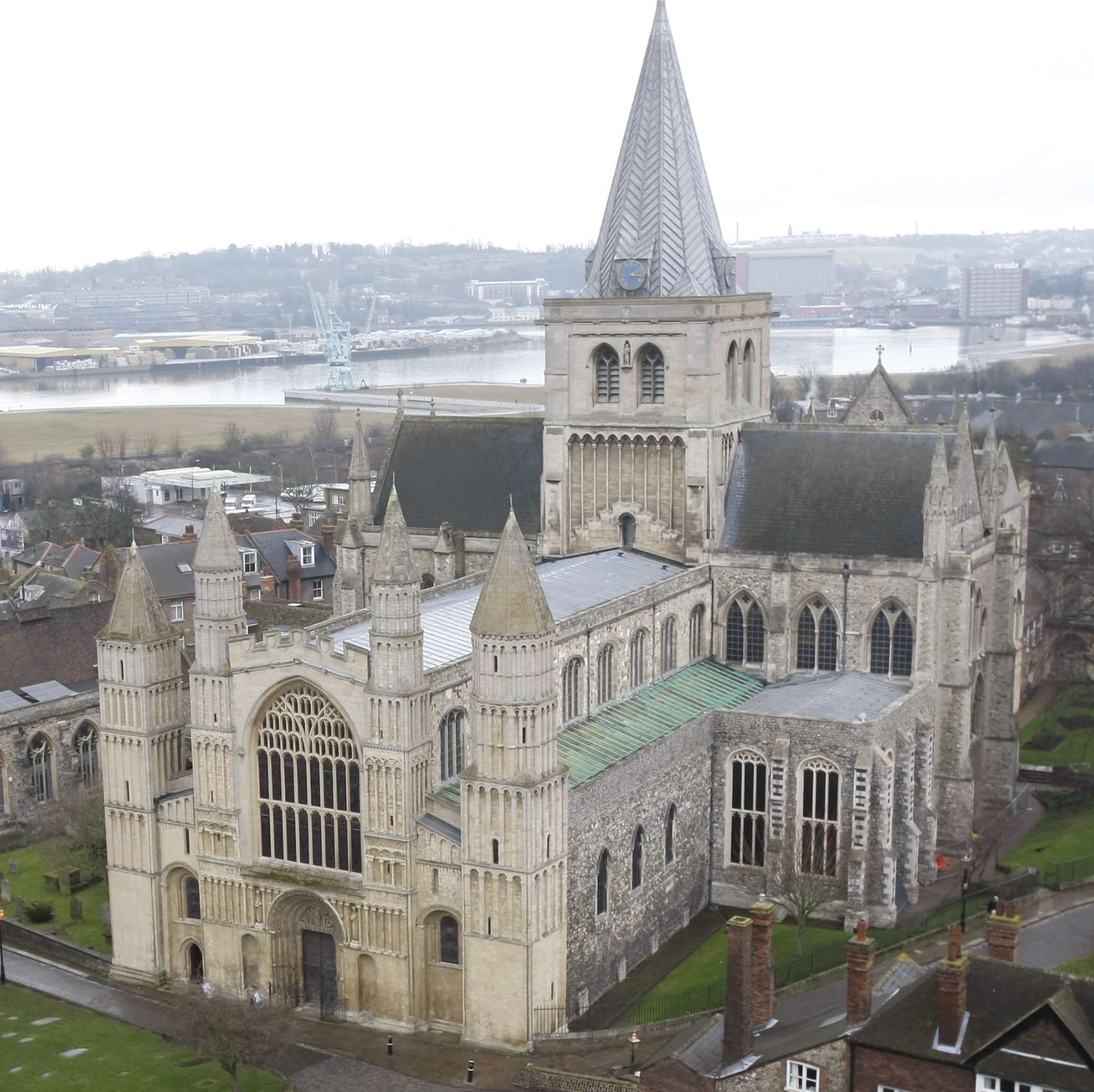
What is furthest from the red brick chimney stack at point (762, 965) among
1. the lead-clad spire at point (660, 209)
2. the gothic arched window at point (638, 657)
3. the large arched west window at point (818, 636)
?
the lead-clad spire at point (660, 209)

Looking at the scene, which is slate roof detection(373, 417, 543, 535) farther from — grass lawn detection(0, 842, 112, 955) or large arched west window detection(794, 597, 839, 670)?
grass lawn detection(0, 842, 112, 955)

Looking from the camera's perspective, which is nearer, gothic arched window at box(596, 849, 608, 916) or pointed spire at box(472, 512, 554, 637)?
pointed spire at box(472, 512, 554, 637)

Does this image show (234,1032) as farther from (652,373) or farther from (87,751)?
(652,373)

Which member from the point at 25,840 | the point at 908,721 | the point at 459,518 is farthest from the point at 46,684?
the point at 908,721

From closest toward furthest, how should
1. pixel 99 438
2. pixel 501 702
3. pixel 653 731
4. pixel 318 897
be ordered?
1. pixel 501 702
2. pixel 318 897
3. pixel 653 731
4. pixel 99 438

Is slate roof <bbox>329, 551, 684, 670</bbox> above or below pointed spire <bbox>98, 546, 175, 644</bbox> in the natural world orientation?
below

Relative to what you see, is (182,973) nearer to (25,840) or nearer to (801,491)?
(25,840)

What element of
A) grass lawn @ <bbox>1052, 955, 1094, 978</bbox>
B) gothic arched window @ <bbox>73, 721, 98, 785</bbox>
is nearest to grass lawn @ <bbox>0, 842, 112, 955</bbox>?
gothic arched window @ <bbox>73, 721, 98, 785</bbox>
